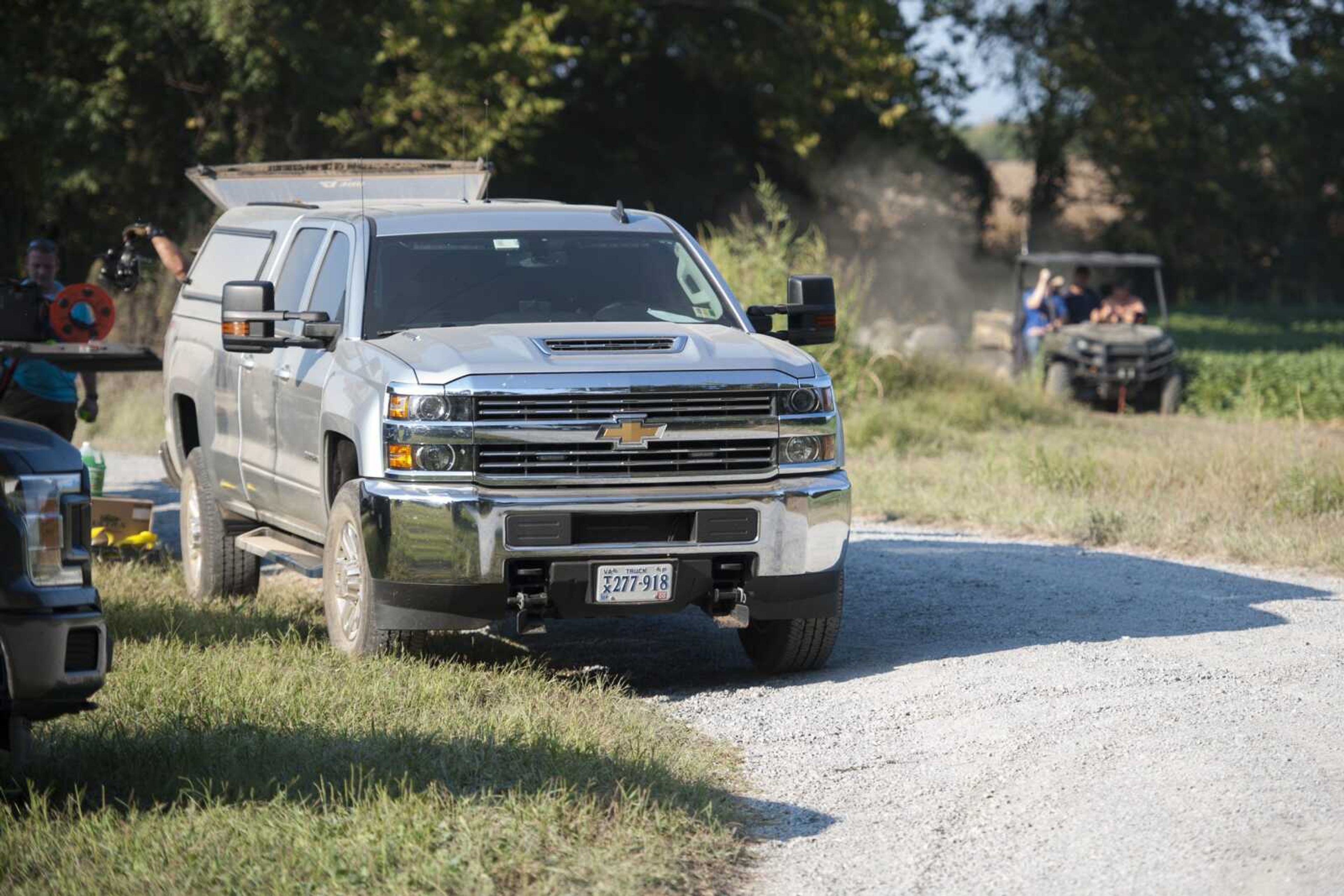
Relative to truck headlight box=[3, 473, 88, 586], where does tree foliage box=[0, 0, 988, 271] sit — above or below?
above

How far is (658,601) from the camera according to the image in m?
7.84

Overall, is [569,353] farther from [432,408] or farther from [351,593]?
[351,593]

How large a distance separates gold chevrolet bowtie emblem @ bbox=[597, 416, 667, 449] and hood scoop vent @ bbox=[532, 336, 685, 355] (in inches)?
14.5

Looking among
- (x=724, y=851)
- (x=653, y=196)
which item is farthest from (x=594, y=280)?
(x=653, y=196)

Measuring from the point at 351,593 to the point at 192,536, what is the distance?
3073 millimetres

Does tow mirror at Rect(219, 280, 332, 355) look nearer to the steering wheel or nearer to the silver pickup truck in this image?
the silver pickup truck

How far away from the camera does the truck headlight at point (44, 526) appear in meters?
5.43

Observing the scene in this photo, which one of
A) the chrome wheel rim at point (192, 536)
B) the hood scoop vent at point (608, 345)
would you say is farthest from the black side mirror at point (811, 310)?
the chrome wheel rim at point (192, 536)

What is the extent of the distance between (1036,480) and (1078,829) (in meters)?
9.55

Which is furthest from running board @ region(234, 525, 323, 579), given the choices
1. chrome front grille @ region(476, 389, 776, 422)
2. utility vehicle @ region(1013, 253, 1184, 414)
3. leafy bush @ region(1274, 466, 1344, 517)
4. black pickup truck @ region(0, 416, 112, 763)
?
utility vehicle @ region(1013, 253, 1184, 414)

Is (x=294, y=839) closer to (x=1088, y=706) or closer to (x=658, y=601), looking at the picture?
(x=658, y=601)

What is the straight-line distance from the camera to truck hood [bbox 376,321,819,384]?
25.4ft

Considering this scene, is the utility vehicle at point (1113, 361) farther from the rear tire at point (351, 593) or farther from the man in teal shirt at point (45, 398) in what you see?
the rear tire at point (351, 593)

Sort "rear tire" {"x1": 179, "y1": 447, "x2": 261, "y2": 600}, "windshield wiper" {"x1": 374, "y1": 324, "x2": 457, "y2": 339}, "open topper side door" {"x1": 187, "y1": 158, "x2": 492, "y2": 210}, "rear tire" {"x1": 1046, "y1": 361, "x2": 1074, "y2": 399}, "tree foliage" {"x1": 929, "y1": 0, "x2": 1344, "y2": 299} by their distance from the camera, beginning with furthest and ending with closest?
"tree foliage" {"x1": 929, "y1": 0, "x2": 1344, "y2": 299} < "rear tire" {"x1": 1046, "y1": 361, "x2": 1074, "y2": 399} < "open topper side door" {"x1": 187, "y1": 158, "x2": 492, "y2": 210} < "rear tire" {"x1": 179, "y1": 447, "x2": 261, "y2": 600} < "windshield wiper" {"x1": 374, "y1": 324, "x2": 457, "y2": 339}
